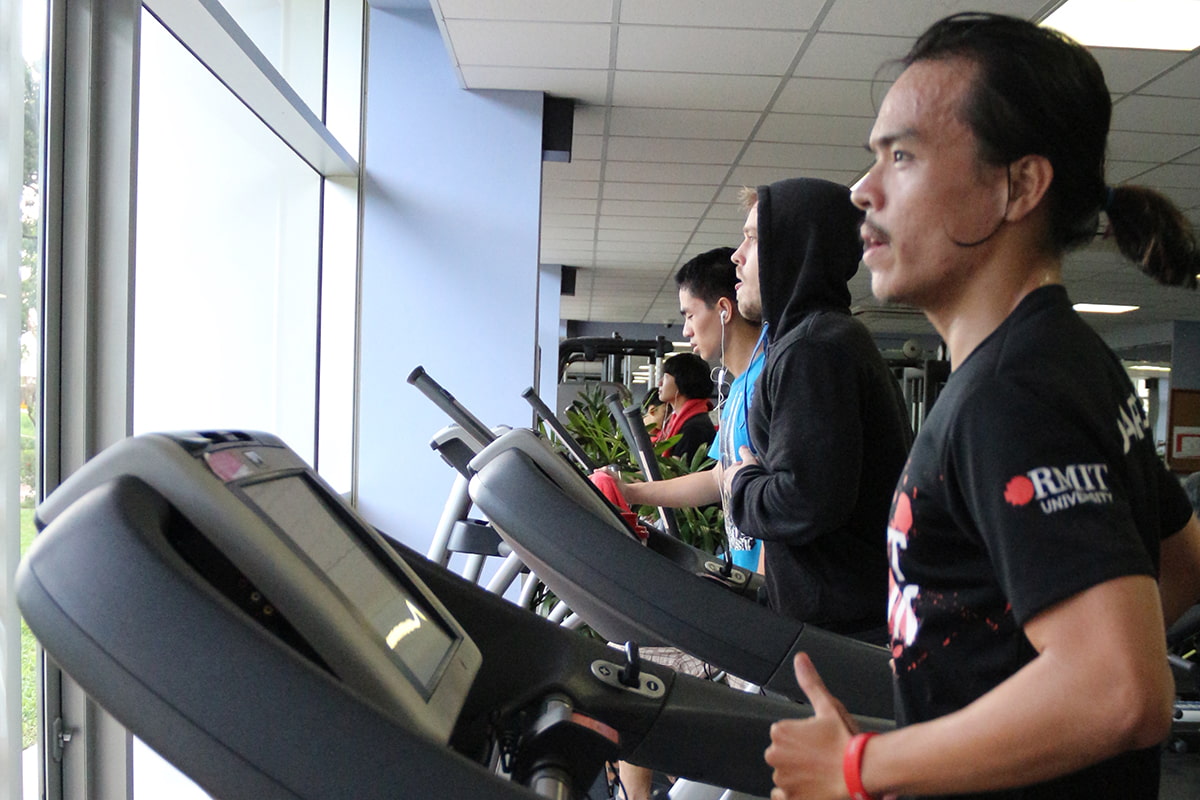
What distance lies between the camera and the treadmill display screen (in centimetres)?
66

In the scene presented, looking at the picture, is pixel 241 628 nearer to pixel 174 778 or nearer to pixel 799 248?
pixel 799 248

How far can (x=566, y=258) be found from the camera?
8805 mm

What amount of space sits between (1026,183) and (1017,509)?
274 mm

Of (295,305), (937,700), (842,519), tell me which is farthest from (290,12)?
(937,700)

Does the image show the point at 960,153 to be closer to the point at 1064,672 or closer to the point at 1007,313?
→ the point at 1007,313

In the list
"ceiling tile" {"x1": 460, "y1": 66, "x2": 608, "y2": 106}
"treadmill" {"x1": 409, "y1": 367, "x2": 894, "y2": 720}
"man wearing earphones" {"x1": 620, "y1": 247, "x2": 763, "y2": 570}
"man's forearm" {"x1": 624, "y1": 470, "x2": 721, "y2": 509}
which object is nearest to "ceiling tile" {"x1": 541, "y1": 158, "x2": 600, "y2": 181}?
"ceiling tile" {"x1": 460, "y1": 66, "x2": 608, "y2": 106}

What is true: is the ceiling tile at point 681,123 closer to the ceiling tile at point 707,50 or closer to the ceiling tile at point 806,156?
the ceiling tile at point 806,156

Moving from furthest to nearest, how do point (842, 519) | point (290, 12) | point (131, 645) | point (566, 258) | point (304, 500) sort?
point (566, 258), point (290, 12), point (842, 519), point (304, 500), point (131, 645)

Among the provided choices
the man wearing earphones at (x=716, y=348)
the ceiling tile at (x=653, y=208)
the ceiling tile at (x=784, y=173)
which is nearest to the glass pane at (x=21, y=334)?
the man wearing earphones at (x=716, y=348)

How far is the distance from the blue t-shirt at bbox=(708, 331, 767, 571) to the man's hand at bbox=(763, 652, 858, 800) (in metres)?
1.06

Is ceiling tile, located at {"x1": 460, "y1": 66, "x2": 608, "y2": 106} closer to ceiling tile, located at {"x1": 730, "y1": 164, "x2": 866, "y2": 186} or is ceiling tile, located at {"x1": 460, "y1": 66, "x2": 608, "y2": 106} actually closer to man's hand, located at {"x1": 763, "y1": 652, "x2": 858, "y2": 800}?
ceiling tile, located at {"x1": 730, "y1": 164, "x2": 866, "y2": 186}

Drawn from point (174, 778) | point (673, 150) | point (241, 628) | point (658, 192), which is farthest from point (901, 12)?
point (241, 628)

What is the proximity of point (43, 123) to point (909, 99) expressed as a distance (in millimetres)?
1558

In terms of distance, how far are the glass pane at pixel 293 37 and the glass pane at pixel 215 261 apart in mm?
275
